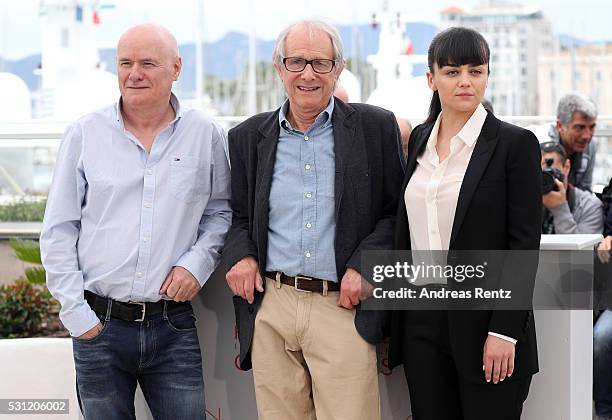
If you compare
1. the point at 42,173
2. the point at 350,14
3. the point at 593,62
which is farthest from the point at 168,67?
the point at 593,62

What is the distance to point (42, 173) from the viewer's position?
519 inches

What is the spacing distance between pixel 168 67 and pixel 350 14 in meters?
19.9

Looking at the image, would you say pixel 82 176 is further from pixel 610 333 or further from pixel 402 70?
pixel 402 70

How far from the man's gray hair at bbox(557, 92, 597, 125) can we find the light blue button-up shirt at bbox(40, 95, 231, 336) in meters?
2.65

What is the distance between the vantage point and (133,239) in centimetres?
303

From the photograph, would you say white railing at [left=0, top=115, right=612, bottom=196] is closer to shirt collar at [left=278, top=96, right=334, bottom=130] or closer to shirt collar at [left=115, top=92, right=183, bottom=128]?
shirt collar at [left=115, top=92, right=183, bottom=128]

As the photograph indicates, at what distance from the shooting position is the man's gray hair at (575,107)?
5070mm

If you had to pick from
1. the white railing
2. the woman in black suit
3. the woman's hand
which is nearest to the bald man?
the woman in black suit

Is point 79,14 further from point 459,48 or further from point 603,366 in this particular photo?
point 459,48

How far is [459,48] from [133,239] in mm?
1212

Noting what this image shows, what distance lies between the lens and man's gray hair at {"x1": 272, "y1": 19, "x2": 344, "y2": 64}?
113 inches

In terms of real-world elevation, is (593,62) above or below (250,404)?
above

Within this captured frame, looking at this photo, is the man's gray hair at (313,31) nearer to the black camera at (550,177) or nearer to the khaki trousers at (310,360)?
the khaki trousers at (310,360)

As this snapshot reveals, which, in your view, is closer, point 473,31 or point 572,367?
point 473,31
